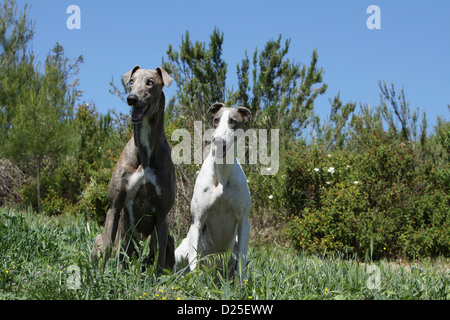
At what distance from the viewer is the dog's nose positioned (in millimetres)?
3355

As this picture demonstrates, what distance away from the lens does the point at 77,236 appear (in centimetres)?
573

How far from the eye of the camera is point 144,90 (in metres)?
3.48

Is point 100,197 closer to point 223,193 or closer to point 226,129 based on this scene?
point 223,193

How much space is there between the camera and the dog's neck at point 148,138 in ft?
11.7

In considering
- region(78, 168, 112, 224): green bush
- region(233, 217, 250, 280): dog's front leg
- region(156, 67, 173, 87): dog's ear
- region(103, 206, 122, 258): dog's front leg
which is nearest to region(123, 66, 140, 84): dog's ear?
region(156, 67, 173, 87): dog's ear

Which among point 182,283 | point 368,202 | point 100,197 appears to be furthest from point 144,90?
point 100,197

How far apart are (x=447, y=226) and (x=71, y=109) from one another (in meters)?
12.9

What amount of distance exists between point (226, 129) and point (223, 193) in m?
0.58

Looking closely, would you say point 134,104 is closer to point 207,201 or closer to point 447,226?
point 207,201

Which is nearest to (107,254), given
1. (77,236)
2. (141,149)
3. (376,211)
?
(141,149)

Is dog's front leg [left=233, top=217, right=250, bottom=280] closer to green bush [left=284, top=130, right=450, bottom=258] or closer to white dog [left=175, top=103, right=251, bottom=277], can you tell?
white dog [left=175, top=103, right=251, bottom=277]

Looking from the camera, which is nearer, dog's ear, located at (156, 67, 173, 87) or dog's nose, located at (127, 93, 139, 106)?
dog's nose, located at (127, 93, 139, 106)

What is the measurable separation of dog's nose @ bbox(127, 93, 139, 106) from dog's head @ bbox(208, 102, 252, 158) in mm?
747

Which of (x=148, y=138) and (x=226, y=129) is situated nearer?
(x=148, y=138)
